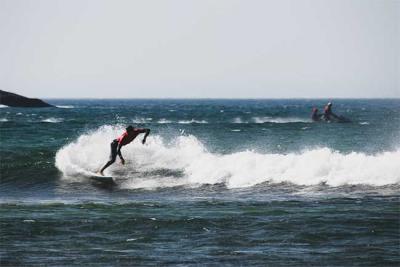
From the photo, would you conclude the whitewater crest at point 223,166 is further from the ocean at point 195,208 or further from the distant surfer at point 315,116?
the distant surfer at point 315,116

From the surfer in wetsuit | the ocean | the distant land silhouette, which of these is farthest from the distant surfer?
the distant land silhouette

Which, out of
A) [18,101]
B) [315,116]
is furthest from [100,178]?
[18,101]

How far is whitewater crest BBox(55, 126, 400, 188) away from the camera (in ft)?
75.5

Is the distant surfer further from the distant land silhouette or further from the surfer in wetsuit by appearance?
the distant land silhouette

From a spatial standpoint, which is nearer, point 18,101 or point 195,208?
point 195,208

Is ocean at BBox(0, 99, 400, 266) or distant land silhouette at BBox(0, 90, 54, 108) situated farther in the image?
distant land silhouette at BBox(0, 90, 54, 108)

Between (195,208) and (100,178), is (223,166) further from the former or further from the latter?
(195,208)

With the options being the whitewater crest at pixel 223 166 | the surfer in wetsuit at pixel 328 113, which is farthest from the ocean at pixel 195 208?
the surfer in wetsuit at pixel 328 113

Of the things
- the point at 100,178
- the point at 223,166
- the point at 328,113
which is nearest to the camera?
the point at 100,178

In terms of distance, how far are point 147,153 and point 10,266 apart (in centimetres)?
1641

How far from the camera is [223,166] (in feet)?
82.9

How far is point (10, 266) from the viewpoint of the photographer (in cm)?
1247

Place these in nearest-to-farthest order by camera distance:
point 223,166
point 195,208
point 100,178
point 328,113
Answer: point 195,208 < point 100,178 < point 223,166 < point 328,113

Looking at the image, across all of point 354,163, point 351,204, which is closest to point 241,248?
point 351,204
